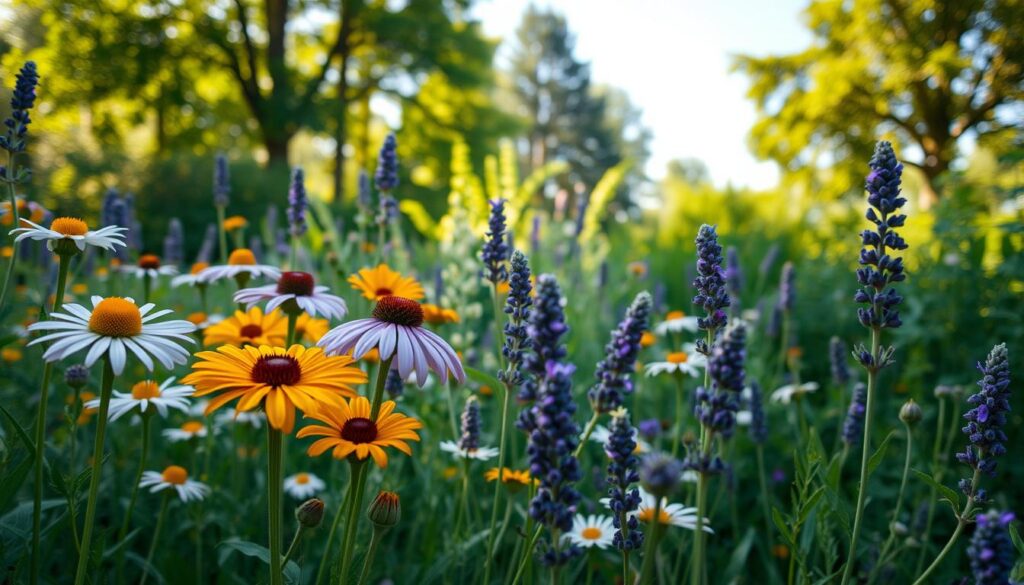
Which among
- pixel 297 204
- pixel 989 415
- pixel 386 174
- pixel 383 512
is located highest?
pixel 386 174

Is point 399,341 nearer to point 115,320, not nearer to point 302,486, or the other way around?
point 115,320

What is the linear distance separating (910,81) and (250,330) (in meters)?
21.6

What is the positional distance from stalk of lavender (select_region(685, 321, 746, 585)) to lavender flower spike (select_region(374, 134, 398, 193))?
1599 mm

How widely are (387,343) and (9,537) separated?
4.10 feet

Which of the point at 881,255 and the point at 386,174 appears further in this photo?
the point at 386,174

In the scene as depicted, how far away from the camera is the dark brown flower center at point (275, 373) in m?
1.05

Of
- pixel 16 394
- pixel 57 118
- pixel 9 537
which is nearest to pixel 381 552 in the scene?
pixel 9 537

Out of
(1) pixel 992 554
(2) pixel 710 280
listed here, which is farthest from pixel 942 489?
(2) pixel 710 280

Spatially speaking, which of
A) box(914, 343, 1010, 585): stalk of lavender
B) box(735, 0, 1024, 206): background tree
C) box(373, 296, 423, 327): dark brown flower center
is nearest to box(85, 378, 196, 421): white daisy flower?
box(373, 296, 423, 327): dark brown flower center

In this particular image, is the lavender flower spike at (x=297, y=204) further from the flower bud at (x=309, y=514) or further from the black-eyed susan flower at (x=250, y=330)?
the flower bud at (x=309, y=514)

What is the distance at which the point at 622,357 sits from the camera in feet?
3.11

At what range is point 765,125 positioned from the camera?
23.0 meters

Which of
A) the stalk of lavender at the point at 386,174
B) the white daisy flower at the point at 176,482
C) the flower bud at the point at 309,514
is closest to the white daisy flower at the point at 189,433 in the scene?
the white daisy flower at the point at 176,482

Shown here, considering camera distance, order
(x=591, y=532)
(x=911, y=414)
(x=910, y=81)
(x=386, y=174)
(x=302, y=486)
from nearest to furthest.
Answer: (x=911, y=414) < (x=591, y=532) < (x=302, y=486) < (x=386, y=174) < (x=910, y=81)
